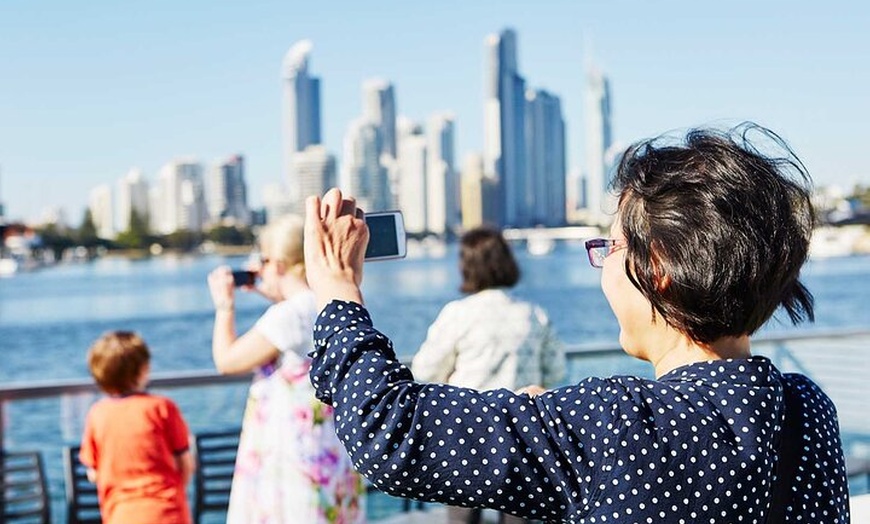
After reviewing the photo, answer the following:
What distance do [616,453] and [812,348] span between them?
4.59 m

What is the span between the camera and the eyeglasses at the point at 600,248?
1297 millimetres

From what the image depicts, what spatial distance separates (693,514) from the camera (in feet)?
3.71

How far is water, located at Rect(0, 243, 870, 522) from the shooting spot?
463cm

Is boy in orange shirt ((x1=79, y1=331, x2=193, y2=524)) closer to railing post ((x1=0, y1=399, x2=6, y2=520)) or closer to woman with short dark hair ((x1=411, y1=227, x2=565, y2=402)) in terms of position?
woman with short dark hair ((x1=411, y1=227, x2=565, y2=402))

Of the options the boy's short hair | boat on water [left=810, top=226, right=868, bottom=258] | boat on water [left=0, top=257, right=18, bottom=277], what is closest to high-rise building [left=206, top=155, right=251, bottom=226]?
boat on water [left=0, top=257, right=18, bottom=277]

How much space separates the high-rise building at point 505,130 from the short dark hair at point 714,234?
250 feet

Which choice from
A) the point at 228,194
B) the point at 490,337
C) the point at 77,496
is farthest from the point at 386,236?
the point at 228,194

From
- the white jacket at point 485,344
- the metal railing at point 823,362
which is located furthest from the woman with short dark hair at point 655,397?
the metal railing at point 823,362

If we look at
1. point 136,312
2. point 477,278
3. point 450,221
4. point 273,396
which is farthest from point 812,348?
point 450,221

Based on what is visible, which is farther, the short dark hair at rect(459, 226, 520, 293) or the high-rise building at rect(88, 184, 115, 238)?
the high-rise building at rect(88, 184, 115, 238)

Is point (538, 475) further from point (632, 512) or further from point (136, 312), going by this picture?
point (136, 312)

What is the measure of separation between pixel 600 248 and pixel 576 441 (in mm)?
268

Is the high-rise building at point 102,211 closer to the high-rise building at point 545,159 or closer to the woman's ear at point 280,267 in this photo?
the high-rise building at point 545,159

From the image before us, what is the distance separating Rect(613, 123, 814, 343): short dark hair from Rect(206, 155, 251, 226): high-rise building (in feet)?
217
